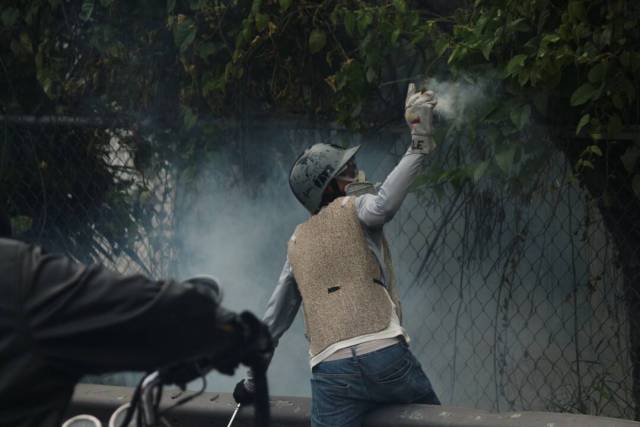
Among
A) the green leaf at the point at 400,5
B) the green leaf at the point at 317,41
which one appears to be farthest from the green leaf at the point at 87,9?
the green leaf at the point at 400,5

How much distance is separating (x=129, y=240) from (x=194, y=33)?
1445mm

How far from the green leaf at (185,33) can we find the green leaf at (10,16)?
3.34 feet

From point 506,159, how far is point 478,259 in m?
0.95

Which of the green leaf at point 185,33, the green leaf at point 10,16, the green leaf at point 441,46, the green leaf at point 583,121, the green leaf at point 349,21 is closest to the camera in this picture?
the green leaf at point 583,121

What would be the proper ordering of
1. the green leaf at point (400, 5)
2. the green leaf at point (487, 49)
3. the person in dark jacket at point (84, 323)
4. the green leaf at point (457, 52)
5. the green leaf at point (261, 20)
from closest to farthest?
the person in dark jacket at point (84, 323), the green leaf at point (487, 49), the green leaf at point (457, 52), the green leaf at point (400, 5), the green leaf at point (261, 20)

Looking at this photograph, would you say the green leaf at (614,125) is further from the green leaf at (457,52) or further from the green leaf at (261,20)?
the green leaf at (261,20)

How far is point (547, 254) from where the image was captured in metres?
5.49

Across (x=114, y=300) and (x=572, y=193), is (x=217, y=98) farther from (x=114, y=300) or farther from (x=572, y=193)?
(x=114, y=300)

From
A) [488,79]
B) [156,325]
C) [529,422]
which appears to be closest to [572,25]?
[488,79]

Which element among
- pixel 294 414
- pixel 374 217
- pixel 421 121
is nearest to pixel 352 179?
pixel 374 217

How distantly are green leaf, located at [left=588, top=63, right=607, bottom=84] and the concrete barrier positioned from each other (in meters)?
1.34

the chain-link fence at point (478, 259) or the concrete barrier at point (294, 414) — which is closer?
the concrete barrier at point (294, 414)

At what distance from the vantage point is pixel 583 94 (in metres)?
4.60

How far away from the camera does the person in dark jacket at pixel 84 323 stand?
7.57 feet
